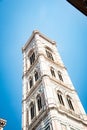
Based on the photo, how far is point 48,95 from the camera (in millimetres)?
31797

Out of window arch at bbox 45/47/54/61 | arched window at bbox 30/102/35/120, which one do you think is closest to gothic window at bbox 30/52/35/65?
window arch at bbox 45/47/54/61

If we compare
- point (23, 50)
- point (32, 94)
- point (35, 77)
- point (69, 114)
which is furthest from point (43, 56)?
point (69, 114)

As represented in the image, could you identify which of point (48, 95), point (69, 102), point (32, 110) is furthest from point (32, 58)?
point (48, 95)

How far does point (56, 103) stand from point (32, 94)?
7.01 m

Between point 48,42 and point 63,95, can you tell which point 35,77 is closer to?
point 63,95

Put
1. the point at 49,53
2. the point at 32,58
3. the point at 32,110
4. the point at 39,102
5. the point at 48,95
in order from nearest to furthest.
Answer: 1. the point at 48,95
2. the point at 39,102
3. the point at 32,110
4. the point at 32,58
5. the point at 49,53

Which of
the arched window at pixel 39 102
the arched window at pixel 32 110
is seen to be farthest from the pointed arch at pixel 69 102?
the arched window at pixel 32 110

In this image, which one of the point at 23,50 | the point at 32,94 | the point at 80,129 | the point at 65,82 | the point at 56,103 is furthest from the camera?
the point at 23,50

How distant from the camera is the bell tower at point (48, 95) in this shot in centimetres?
2868

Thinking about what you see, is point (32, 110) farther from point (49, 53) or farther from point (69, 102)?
point (49, 53)

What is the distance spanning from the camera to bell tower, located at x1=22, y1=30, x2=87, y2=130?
28.7m

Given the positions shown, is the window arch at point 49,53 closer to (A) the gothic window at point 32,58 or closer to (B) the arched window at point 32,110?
(A) the gothic window at point 32,58

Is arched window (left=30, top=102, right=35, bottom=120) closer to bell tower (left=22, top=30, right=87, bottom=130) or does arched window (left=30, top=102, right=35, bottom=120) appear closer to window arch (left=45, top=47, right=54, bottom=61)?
bell tower (left=22, top=30, right=87, bottom=130)

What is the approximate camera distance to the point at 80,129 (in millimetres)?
28625
